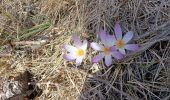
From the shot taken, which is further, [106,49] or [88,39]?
[88,39]

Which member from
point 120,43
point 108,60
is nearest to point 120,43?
point 120,43

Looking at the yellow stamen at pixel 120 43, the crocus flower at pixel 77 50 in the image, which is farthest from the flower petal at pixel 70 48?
the yellow stamen at pixel 120 43

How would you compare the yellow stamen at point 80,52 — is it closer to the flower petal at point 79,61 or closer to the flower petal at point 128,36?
the flower petal at point 79,61

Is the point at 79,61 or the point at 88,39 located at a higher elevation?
the point at 88,39

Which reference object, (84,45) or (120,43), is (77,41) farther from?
(120,43)

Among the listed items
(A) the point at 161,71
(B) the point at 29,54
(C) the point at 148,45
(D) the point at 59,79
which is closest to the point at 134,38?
(C) the point at 148,45

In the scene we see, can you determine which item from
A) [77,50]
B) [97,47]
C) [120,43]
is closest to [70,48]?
[77,50]

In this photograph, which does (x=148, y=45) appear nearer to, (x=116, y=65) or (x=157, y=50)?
(x=157, y=50)
